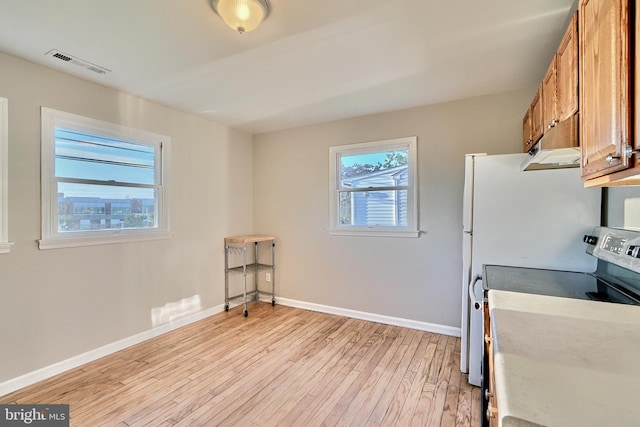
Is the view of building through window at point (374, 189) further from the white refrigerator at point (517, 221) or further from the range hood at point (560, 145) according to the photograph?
the range hood at point (560, 145)

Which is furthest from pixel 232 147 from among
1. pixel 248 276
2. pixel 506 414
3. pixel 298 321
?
pixel 506 414

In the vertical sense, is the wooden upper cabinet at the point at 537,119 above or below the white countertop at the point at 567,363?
above

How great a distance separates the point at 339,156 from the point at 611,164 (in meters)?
2.93

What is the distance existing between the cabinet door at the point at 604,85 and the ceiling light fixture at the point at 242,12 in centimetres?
150

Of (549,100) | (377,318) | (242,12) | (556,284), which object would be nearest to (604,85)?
(549,100)

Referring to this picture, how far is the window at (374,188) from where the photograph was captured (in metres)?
3.34

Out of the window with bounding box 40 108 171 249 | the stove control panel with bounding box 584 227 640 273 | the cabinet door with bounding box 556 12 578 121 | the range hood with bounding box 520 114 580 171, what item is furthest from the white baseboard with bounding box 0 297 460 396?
the cabinet door with bounding box 556 12 578 121

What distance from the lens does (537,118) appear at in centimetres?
209

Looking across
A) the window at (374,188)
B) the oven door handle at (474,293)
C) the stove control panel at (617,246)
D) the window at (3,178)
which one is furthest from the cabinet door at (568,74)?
the window at (3,178)

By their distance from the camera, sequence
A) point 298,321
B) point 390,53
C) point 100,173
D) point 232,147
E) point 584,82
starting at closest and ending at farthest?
point 584,82
point 390,53
point 100,173
point 298,321
point 232,147

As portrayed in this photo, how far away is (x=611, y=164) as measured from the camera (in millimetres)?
978

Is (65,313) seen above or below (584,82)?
below

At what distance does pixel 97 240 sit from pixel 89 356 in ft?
3.38

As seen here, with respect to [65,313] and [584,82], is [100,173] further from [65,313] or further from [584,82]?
[584,82]
